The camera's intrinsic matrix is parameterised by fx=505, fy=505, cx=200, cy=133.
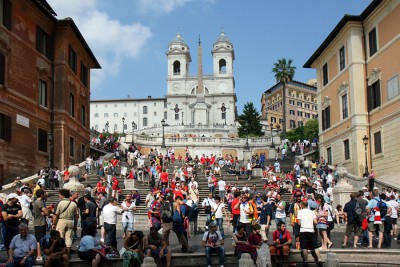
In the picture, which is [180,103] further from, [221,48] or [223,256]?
[223,256]

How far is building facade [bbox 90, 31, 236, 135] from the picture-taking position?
11638cm

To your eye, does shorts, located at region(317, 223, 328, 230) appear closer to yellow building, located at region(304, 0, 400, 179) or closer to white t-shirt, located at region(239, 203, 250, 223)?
white t-shirt, located at region(239, 203, 250, 223)

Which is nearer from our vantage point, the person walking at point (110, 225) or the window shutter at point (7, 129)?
the person walking at point (110, 225)

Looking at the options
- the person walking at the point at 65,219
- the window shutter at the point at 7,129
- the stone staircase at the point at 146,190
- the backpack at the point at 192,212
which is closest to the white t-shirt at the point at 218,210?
the backpack at the point at 192,212

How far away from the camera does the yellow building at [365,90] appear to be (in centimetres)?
2792

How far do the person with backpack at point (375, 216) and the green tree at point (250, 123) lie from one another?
2747 inches

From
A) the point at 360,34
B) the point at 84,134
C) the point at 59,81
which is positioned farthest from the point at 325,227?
the point at 84,134

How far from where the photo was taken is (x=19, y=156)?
92.0 feet

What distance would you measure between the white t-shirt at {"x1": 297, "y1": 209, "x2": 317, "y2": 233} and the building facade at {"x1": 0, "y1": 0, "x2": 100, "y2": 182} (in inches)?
709

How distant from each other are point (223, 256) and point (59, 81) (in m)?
23.1

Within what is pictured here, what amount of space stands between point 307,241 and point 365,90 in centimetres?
2062

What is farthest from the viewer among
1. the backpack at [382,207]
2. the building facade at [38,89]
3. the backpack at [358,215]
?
the building facade at [38,89]

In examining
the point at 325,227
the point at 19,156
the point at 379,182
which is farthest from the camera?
the point at 19,156

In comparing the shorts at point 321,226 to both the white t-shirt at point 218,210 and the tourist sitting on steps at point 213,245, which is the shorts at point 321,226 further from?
the white t-shirt at point 218,210
